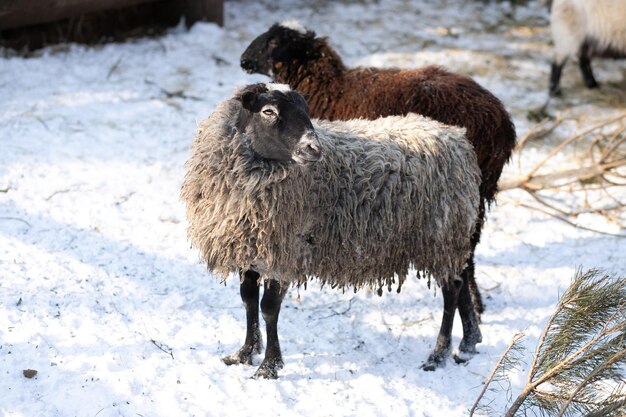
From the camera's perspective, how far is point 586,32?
8.45 m

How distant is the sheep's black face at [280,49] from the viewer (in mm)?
5832

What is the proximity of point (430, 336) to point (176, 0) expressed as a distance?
19.9 ft

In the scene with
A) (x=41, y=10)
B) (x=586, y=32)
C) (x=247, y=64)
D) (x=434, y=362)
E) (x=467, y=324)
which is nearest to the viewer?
A: (x=434, y=362)

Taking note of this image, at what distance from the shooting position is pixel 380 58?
9.03 meters

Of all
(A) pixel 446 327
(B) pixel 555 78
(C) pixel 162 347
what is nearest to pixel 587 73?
(B) pixel 555 78

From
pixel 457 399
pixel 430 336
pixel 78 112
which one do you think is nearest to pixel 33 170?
pixel 78 112

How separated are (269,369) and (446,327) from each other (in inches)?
47.7

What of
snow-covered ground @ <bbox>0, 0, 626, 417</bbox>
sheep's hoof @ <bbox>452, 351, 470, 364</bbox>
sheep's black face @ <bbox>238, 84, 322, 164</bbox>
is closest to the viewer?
sheep's black face @ <bbox>238, 84, 322, 164</bbox>

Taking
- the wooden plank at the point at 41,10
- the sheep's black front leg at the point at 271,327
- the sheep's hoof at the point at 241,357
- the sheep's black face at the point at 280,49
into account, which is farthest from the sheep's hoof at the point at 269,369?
the wooden plank at the point at 41,10

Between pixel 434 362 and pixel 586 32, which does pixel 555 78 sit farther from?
pixel 434 362

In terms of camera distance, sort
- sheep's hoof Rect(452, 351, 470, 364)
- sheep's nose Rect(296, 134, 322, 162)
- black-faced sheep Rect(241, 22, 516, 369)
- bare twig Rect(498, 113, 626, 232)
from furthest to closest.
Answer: bare twig Rect(498, 113, 626, 232), black-faced sheep Rect(241, 22, 516, 369), sheep's hoof Rect(452, 351, 470, 364), sheep's nose Rect(296, 134, 322, 162)

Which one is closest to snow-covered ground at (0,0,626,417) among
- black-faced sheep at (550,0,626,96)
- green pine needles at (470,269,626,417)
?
black-faced sheep at (550,0,626,96)

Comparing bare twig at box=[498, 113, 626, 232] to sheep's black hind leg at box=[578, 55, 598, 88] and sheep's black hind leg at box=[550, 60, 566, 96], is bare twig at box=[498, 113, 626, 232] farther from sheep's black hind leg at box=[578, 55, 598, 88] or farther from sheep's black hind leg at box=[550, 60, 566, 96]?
sheep's black hind leg at box=[578, 55, 598, 88]

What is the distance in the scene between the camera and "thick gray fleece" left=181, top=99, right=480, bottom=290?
13.1 feet
